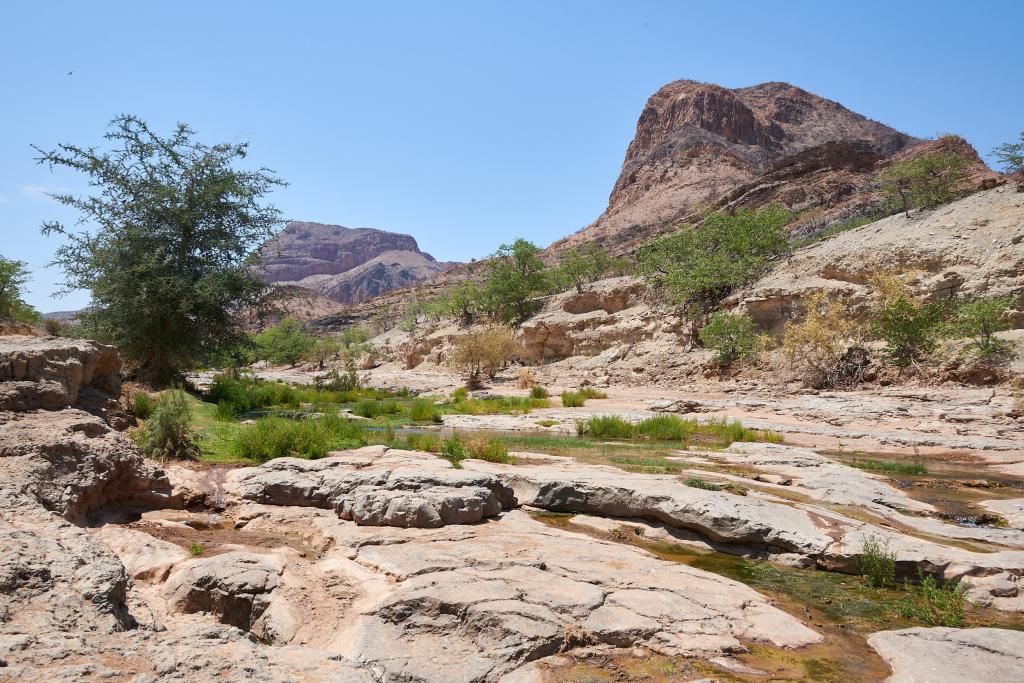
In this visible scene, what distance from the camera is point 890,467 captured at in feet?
33.4

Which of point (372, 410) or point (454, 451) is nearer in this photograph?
point (454, 451)

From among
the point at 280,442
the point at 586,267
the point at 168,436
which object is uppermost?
the point at 586,267

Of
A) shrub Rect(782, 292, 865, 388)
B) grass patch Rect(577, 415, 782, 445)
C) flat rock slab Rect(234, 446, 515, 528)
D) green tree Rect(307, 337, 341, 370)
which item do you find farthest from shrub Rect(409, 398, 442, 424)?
green tree Rect(307, 337, 341, 370)

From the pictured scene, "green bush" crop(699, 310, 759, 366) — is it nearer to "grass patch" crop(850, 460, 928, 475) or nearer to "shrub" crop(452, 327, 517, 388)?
"shrub" crop(452, 327, 517, 388)

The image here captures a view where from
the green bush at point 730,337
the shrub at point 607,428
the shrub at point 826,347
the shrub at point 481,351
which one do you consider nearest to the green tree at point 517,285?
the shrub at point 481,351

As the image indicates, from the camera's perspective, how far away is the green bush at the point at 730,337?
922 inches

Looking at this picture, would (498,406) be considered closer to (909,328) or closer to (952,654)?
(909,328)

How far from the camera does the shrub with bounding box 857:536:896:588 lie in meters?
5.01

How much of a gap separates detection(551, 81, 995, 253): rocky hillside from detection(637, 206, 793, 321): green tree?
70.9ft

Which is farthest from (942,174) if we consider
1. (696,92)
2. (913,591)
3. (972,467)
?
(696,92)

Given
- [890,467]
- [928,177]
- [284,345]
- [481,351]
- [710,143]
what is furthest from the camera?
[710,143]

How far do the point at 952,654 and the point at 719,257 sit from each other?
84.1 feet

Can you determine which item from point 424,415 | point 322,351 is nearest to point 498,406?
point 424,415

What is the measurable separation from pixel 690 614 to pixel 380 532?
269 centimetres
